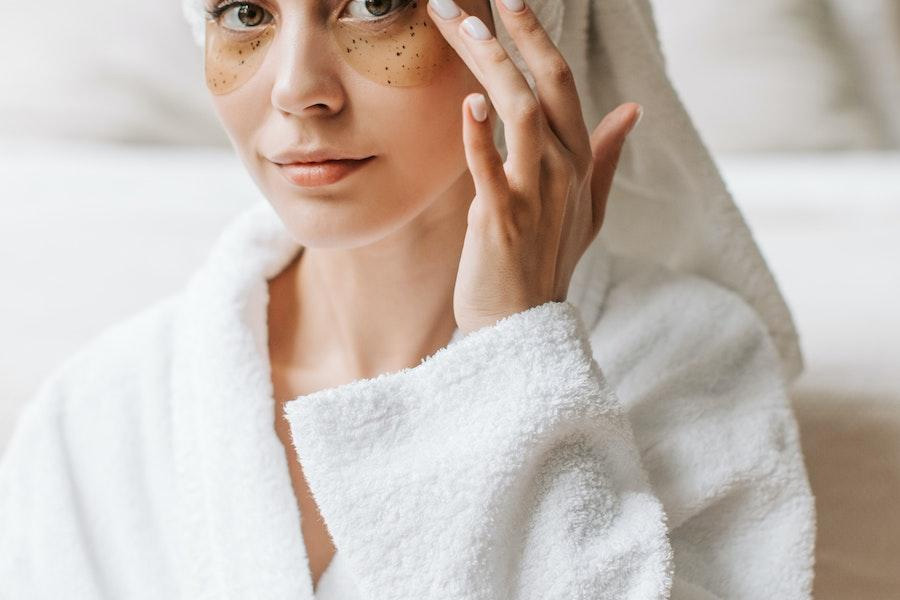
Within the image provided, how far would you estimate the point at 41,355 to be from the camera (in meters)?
1.16

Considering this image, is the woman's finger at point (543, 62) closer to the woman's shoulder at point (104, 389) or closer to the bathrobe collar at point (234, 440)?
the bathrobe collar at point (234, 440)

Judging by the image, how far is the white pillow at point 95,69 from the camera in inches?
71.1

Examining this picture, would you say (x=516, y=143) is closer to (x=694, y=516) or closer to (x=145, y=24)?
(x=694, y=516)

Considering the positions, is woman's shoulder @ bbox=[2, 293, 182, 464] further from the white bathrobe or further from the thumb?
the thumb

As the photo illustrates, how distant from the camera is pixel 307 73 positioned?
690 millimetres

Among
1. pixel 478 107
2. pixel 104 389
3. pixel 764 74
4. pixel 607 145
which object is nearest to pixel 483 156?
pixel 478 107

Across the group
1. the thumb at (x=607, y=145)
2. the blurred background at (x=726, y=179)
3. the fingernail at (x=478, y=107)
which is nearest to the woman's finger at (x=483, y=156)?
the fingernail at (x=478, y=107)

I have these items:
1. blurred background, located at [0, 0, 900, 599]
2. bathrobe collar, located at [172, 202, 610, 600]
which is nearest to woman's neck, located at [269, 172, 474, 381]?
bathrobe collar, located at [172, 202, 610, 600]

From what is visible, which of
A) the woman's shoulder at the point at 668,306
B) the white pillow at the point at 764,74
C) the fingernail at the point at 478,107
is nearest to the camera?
the fingernail at the point at 478,107

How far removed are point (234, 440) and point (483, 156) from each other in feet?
0.93

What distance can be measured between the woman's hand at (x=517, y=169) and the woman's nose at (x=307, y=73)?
7 centimetres

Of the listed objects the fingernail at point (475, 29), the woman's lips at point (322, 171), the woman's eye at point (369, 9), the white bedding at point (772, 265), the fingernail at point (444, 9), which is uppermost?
the woman's eye at point (369, 9)

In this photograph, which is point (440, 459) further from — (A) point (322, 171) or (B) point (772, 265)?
(B) point (772, 265)

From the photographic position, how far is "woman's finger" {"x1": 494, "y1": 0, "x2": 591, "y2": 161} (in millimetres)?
694
